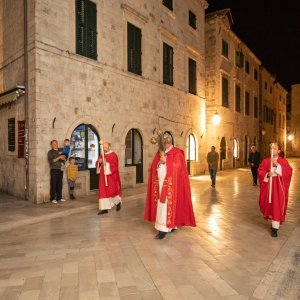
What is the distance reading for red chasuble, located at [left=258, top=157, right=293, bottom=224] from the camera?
618 centimetres

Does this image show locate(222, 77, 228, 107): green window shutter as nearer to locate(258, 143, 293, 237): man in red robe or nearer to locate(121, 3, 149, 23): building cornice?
locate(121, 3, 149, 23): building cornice

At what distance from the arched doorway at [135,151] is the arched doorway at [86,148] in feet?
6.78

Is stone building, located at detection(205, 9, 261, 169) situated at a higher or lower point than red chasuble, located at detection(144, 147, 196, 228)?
higher

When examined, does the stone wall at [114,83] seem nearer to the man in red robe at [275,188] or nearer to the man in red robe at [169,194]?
the man in red robe at [169,194]

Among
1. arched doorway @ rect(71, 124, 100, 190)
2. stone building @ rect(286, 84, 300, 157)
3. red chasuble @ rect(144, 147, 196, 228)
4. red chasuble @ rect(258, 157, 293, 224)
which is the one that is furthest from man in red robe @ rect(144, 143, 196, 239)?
stone building @ rect(286, 84, 300, 157)

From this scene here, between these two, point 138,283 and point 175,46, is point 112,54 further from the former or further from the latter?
point 138,283

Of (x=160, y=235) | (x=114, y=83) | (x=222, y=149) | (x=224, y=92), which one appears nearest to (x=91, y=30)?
(x=114, y=83)

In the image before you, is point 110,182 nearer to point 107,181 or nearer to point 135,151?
point 107,181

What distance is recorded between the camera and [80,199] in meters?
10.3

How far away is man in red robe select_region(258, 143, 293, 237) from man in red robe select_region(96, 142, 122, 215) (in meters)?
3.68

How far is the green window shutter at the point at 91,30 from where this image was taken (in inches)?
445

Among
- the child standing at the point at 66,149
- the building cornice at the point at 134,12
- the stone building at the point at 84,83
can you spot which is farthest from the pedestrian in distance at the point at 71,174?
the building cornice at the point at 134,12

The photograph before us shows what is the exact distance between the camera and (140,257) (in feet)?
16.8

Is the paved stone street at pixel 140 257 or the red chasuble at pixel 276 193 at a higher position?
the red chasuble at pixel 276 193
